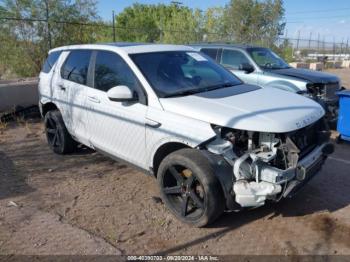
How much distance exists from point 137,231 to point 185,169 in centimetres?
84

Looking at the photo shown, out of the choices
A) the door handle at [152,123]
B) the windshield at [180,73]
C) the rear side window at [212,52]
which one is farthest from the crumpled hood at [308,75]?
the door handle at [152,123]

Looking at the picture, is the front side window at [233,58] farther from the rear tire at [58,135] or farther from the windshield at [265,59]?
the rear tire at [58,135]

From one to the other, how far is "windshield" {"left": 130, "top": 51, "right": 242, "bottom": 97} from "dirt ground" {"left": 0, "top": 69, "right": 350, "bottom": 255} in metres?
1.45

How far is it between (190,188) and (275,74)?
18.4 ft

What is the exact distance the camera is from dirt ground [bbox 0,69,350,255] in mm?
3633

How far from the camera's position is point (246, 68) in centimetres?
888

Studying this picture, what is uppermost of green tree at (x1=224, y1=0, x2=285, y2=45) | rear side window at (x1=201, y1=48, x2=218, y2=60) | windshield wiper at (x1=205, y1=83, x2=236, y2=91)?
green tree at (x1=224, y1=0, x2=285, y2=45)

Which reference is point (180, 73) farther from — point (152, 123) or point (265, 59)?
point (265, 59)

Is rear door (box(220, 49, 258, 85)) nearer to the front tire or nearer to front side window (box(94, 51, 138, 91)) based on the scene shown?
front side window (box(94, 51, 138, 91))

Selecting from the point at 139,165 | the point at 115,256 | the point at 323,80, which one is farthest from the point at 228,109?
the point at 323,80

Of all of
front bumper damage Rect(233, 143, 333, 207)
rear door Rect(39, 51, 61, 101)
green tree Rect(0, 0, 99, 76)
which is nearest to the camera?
front bumper damage Rect(233, 143, 333, 207)

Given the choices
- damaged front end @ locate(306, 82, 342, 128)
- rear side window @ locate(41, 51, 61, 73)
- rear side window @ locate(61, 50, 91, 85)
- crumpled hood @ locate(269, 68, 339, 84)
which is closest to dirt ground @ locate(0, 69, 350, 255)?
rear side window @ locate(61, 50, 91, 85)

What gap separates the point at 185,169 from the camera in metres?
4.01

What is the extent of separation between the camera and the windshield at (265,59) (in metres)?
9.20
